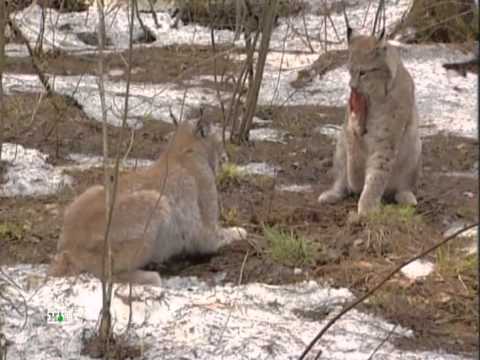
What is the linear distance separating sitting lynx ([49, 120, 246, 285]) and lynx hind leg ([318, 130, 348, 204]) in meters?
1.24

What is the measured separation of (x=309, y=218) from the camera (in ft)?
23.1

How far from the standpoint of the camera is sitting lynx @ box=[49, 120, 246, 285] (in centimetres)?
540

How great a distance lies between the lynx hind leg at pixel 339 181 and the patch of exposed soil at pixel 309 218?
0.07 m

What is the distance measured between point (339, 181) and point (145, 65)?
440cm

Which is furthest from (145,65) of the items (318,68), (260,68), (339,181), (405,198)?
(405,198)

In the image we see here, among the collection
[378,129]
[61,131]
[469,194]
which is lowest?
[469,194]

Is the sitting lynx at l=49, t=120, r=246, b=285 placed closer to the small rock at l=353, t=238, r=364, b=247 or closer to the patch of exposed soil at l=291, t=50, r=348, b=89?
the small rock at l=353, t=238, r=364, b=247

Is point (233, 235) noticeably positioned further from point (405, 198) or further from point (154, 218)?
point (405, 198)

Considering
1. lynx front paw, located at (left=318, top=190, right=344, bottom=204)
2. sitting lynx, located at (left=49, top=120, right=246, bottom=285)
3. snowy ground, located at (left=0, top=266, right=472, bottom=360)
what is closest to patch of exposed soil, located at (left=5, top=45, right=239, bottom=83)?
lynx front paw, located at (left=318, top=190, right=344, bottom=204)

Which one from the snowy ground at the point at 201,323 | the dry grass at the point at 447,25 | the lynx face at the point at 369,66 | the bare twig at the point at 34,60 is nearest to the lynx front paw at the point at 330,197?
the lynx face at the point at 369,66

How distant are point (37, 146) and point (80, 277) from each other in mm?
3468

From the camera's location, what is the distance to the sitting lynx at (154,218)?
17.7ft

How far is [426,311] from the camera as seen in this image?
5.28 metres

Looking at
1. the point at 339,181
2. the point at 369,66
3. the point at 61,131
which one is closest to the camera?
the point at 369,66
